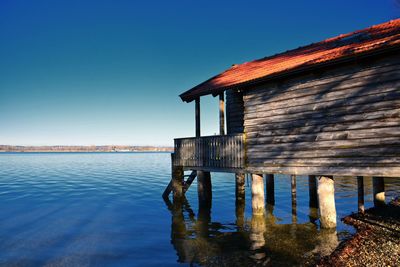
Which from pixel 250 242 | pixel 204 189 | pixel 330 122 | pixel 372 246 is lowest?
pixel 250 242

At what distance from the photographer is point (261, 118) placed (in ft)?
34.4

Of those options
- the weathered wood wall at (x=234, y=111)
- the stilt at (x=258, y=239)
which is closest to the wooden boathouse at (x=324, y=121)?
the stilt at (x=258, y=239)

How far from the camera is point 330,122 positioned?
28.6 ft

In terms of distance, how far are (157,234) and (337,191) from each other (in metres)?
13.8

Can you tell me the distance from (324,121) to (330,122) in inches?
7.2

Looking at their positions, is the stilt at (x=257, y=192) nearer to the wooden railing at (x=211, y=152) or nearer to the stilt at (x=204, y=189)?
the wooden railing at (x=211, y=152)

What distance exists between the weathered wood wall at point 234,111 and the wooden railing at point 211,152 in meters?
2.56

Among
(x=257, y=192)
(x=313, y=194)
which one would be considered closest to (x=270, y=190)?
(x=313, y=194)

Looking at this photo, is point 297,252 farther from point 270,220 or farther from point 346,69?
point 346,69

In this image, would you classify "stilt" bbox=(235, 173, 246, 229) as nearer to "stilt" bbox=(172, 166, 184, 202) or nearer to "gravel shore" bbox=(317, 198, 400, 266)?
"stilt" bbox=(172, 166, 184, 202)

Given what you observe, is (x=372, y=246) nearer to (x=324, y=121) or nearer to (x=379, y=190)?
(x=324, y=121)

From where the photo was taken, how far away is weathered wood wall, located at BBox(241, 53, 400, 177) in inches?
302

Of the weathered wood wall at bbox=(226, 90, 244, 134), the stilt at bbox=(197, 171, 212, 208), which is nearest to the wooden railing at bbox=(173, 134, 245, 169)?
the stilt at bbox=(197, 171, 212, 208)

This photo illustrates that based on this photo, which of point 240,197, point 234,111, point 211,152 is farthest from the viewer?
point 240,197
